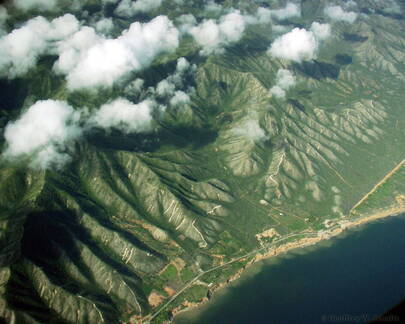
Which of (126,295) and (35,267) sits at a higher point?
(35,267)

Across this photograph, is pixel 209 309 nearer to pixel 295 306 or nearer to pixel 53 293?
pixel 295 306

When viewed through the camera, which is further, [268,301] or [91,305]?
[268,301]

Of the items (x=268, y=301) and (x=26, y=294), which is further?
(x=268, y=301)

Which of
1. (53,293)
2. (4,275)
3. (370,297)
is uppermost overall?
(4,275)

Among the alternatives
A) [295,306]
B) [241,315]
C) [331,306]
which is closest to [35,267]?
[241,315]

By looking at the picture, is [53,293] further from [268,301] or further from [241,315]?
[268,301]

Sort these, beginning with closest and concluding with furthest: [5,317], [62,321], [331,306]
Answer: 1. [5,317]
2. [62,321]
3. [331,306]

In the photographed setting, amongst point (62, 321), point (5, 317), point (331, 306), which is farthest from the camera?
point (331, 306)

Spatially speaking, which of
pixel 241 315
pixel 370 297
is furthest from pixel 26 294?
pixel 370 297

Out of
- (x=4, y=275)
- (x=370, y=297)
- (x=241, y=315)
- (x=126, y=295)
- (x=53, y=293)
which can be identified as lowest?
(x=370, y=297)
